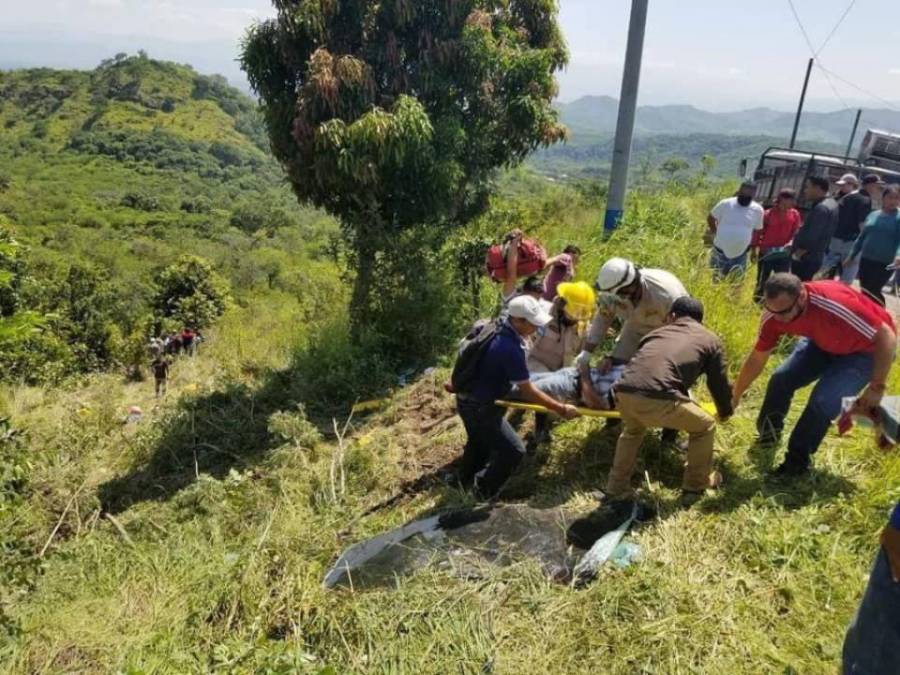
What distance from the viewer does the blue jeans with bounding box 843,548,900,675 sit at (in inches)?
67.9

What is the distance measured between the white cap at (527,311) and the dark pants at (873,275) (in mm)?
4294

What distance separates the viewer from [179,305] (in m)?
27.8

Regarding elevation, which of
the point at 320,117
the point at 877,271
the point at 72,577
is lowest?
the point at 72,577

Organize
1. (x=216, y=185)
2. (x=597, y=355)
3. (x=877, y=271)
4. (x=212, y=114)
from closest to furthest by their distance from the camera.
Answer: (x=597, y=355)
(x=877, y=271)
(x=216, y=185)
(x=212, y=114)

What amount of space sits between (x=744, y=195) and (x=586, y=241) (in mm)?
1963

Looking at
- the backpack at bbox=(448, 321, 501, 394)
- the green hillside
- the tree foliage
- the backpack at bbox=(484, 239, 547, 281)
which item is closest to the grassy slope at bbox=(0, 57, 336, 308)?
the tree foliage

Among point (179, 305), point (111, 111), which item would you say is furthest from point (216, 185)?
point (179, 305)

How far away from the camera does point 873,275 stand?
232 inches

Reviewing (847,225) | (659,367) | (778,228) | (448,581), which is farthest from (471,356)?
(847,225)

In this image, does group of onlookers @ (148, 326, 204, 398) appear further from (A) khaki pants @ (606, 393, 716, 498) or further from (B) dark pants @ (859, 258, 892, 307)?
(B) dark pants @ (859, 258, 892, 307)

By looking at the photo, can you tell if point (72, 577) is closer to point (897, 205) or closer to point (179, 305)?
point (897, 205)

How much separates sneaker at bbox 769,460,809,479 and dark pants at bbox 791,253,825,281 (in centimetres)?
323

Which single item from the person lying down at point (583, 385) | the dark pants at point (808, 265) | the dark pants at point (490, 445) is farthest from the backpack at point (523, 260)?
the dark pants at point (808, 265)

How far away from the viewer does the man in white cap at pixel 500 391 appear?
11.7 feet
